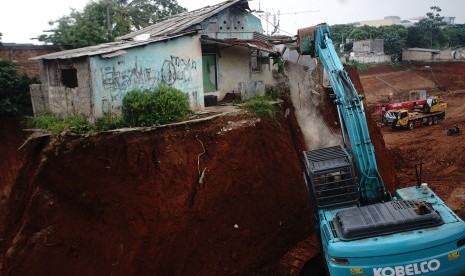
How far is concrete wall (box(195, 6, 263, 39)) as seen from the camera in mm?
15789

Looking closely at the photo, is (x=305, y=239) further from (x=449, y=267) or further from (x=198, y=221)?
(x=449, y=267)

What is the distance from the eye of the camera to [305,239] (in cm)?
1044

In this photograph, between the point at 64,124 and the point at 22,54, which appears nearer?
the point at 64,124

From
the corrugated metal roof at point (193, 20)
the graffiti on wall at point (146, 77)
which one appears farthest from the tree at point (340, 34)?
the graffiti on wall at point (146, 77)

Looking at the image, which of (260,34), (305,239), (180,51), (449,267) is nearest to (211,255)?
(305,239)

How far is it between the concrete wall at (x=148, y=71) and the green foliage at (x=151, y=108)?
0.28 meters

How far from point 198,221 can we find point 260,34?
1068 cm

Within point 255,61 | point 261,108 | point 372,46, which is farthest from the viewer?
point 372,46

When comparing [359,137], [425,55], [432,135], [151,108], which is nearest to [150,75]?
[151,108]

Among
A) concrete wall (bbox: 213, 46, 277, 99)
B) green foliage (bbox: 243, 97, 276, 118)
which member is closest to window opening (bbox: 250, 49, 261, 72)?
concrete wall (bbox: 213, 46, 277, 99)

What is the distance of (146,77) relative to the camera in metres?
11.4

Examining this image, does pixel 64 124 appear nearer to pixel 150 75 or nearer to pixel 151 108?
pixel 151 108

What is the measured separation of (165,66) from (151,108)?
6.32 feet

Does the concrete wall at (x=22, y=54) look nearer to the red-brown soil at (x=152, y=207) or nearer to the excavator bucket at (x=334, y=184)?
the red-brown soil at (x=152, y=207)
